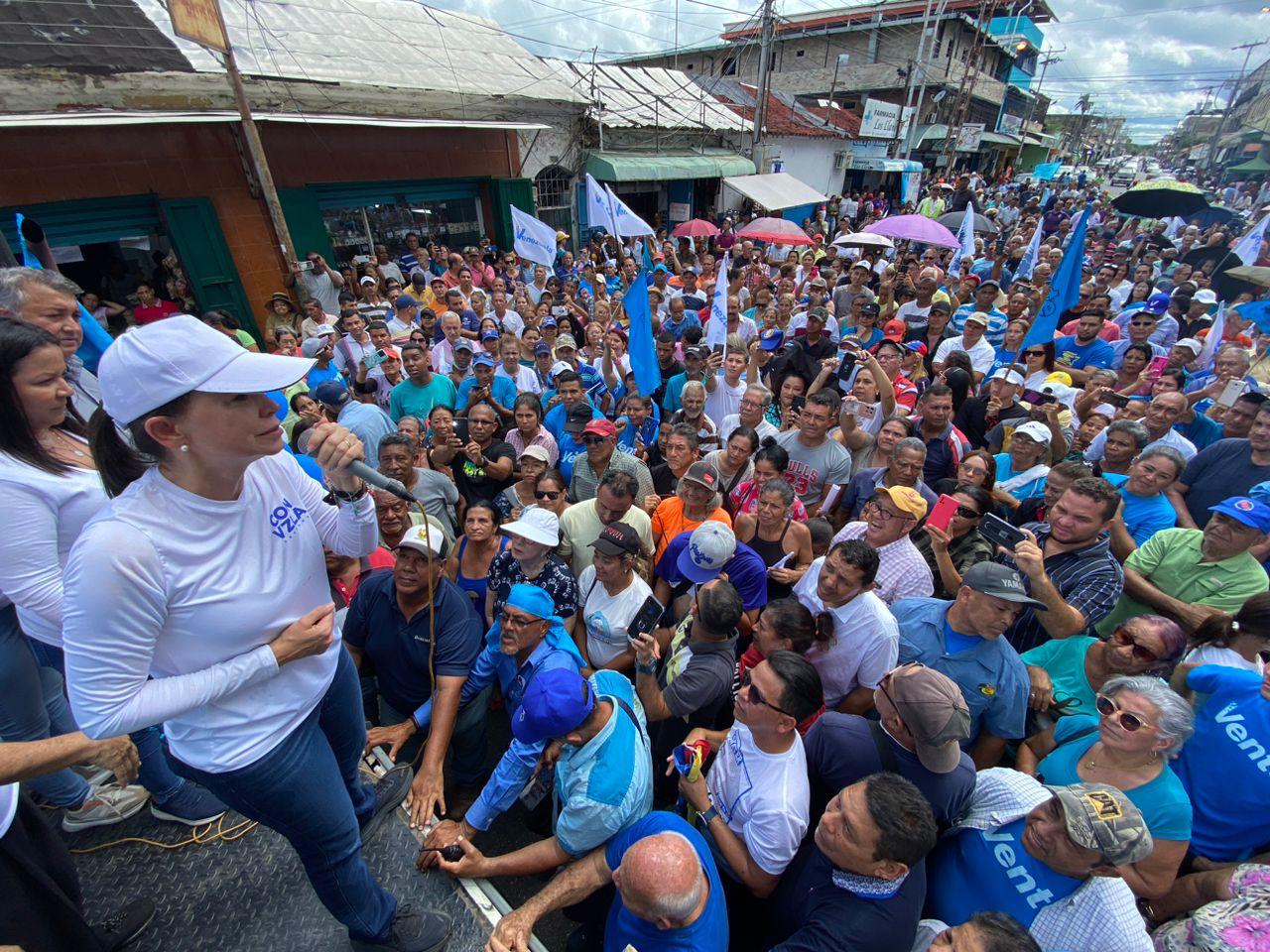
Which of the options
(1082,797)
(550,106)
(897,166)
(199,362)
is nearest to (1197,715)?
(1082,797)

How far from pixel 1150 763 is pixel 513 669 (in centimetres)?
290

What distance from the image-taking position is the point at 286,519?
1.65 m

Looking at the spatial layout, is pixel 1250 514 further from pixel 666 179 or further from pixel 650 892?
pixel 666 179

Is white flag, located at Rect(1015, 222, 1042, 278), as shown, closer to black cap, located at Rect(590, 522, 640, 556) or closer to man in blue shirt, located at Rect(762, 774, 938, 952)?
black cap, located at Rect(590, 522, 640, 556)

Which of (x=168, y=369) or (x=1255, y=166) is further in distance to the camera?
(x=1255, y=166)

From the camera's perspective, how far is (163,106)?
8.10m

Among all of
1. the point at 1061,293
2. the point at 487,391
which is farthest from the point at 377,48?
the point at 1061,293

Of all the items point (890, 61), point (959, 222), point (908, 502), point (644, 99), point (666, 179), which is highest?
point (890, 61)

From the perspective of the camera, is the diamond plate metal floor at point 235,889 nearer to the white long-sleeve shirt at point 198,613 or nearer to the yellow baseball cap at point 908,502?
the white long-sleeve shirt at point 198,613

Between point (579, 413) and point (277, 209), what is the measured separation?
716cm

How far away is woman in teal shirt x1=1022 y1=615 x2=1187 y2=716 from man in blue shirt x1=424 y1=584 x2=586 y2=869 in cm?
249

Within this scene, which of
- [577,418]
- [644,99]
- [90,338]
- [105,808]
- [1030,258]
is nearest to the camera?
[105,808]

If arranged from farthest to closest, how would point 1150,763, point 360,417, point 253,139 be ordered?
point 253,139, point 360,417, point 1150,763

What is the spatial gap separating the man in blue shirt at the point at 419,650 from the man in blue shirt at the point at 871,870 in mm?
1800
